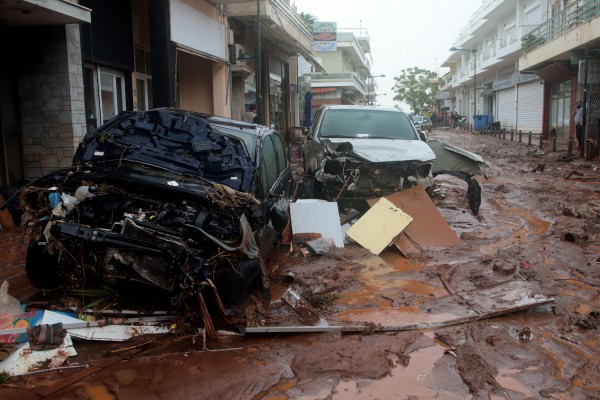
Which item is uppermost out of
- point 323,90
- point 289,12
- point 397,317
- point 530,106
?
point 289,12

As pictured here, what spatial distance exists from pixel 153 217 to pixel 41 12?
16.6ft

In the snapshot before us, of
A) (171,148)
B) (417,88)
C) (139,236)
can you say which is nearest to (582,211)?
(171,148)

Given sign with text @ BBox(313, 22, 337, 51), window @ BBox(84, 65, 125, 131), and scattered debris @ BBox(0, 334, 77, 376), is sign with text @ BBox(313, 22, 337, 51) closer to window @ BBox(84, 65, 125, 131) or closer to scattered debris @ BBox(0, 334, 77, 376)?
window @ BBox(84, 65, 125, 131)

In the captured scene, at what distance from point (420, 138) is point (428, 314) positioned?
210 inches

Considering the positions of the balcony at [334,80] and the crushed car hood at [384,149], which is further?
the balcony at [334,80]

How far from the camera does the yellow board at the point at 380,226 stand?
7.08 m

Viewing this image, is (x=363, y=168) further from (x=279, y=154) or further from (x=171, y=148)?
(x=171, y=148)

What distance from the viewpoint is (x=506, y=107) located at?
1656 inches

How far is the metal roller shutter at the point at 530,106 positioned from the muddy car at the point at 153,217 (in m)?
30.1

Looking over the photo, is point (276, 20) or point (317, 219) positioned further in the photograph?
point (276, 20)

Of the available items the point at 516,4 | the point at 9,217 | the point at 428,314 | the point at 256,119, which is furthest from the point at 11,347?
the point at 516,4

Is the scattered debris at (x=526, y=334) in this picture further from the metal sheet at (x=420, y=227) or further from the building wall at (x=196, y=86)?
the building wall at (x=196, y=86)

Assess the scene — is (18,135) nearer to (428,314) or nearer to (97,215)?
(97,215)

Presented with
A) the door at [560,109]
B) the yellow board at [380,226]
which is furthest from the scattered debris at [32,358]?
the door at [560,109]
